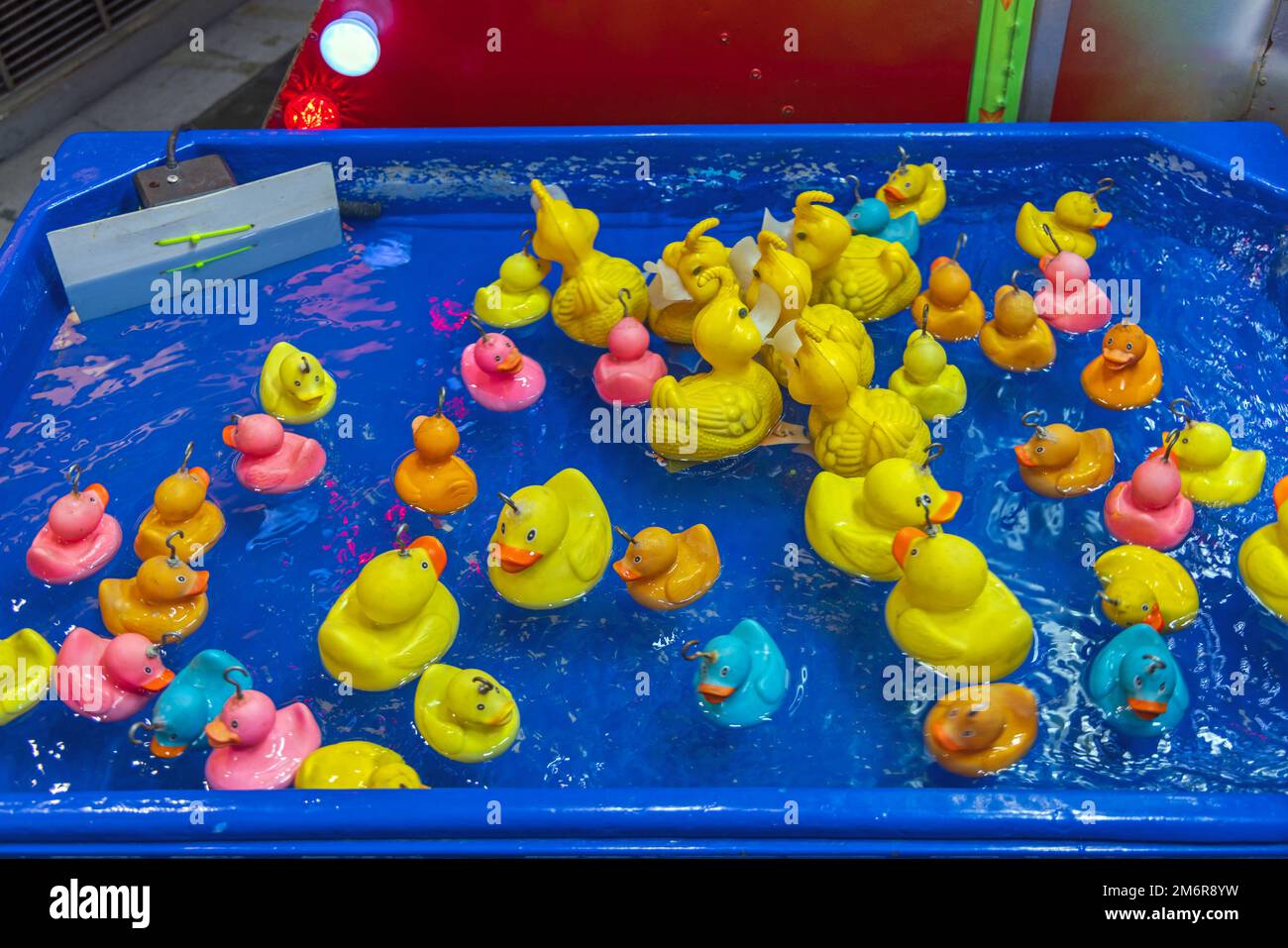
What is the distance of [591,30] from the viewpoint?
289 centimetres

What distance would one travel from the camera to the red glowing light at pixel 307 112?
291cm

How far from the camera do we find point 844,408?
2.20 m

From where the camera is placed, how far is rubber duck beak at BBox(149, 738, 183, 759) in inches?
74.4

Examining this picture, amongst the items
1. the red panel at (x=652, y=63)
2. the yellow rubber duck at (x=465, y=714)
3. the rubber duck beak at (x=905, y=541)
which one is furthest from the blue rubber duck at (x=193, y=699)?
the red panel at (x=652, y=63)

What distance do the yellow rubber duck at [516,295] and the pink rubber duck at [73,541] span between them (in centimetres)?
83

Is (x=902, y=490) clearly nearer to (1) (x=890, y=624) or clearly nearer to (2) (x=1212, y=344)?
(1) (x=890, y=624)

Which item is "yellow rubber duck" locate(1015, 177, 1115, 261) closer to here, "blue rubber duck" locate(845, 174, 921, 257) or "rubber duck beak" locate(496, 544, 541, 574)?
"blue rubber duck" locate(845, 174, 921, 257)

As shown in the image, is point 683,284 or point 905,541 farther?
point 683,284

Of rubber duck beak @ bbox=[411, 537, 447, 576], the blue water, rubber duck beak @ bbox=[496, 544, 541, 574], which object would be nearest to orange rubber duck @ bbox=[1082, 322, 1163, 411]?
the blue water

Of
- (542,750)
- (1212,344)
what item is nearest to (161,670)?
(542,750)

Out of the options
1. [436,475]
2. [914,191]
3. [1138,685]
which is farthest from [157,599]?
[914,191]

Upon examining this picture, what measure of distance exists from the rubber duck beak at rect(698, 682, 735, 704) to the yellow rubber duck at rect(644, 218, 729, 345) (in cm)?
79

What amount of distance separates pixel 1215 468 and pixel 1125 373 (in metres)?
0.27

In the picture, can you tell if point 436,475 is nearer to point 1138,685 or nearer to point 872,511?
point 872,511
